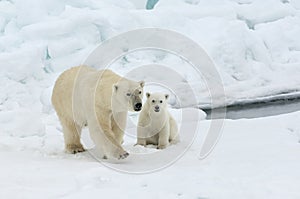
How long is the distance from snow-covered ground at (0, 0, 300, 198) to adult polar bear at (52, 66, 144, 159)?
0.19 metres

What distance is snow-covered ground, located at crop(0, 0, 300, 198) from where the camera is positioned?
2471 mm

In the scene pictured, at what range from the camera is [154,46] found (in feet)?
28.8

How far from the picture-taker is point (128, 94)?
3.38 metres

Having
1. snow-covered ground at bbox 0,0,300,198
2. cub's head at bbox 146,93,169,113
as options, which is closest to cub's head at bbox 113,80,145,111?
snow-covered ground at bbox 0,0,300,198

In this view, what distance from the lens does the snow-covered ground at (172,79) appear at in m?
2.47

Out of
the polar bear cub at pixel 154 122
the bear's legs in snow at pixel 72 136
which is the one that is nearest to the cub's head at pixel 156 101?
the polar bear cub at pixel 154 122

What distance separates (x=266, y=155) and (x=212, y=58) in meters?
5.50

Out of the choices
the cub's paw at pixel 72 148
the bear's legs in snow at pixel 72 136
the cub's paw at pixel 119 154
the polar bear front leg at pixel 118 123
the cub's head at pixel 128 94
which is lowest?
the cub's paw at pixel 72 148

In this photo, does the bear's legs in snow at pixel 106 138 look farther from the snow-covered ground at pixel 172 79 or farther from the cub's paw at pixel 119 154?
the snow-covered ground at pixel 172 79

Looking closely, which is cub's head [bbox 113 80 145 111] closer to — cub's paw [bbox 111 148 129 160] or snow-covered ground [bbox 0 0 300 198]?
cub's paw [bbox 111 148 129 160]

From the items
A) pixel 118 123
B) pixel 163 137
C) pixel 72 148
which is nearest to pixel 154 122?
pixel 163 137

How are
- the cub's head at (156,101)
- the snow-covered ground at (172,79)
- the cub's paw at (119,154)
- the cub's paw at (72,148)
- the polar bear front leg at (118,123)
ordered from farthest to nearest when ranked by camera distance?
1. the cub's head at (156,101)
2. the cub's paw at (72,148)
3. the polar bear front leg at (118,123)
4. the cub's paw at (119,154)
5. the snow-covered ground at (172,79)

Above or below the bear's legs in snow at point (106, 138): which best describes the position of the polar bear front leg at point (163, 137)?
below

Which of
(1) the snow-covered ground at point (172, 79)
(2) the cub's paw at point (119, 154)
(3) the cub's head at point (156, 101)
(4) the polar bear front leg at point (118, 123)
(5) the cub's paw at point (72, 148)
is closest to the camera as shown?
(1) the snow-covered ground at point (172, 79)
